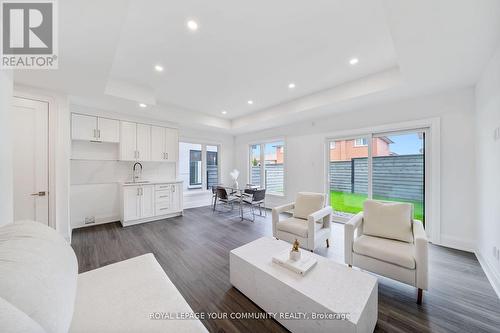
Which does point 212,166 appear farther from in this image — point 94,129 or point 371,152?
point 371,152

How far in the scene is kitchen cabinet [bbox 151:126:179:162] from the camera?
470 centimetres

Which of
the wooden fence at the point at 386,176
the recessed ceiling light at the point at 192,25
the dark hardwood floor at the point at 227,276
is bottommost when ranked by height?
the dark hardwood floor at the point at 227,276

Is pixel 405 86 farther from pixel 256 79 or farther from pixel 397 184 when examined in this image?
pixel 256 79

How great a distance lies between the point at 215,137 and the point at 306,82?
3722 millimetres

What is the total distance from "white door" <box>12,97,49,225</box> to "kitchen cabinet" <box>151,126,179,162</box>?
1966 mm

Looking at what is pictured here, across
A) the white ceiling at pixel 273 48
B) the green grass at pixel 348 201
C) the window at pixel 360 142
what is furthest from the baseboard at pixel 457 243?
the white ceiling at pixel 273 48

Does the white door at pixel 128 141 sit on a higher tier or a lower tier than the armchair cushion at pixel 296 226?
higher

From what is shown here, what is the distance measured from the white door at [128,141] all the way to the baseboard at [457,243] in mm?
6116

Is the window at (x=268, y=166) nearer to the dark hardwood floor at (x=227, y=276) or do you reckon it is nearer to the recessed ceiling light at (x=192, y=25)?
the dark hardwood floor at (x=227, y=276)

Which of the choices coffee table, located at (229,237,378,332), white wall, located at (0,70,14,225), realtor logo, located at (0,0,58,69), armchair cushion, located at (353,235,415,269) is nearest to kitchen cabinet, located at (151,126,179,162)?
realtor logo, located at (0,0,58,69)

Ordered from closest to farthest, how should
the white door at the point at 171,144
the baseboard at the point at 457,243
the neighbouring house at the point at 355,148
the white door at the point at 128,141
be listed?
the baseboard at the point at 457,243 < the neighbouring house at the point at 355,148 < the white door at the point at 128,141 < the white door at the point at 171,144

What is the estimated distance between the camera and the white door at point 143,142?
14.6 feet

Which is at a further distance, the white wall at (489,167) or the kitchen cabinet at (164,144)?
the kitchen cabinet at (164,144)

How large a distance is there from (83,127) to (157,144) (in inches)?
56.4
